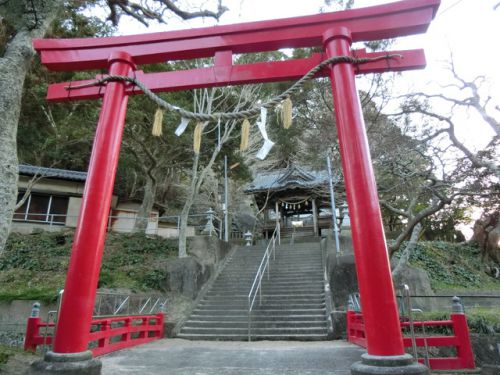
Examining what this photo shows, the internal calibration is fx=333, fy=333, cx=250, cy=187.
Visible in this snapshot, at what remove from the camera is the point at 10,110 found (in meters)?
4.39

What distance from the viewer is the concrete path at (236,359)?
517 cm

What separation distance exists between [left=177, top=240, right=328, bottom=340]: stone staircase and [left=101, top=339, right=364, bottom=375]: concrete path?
0.85 meters

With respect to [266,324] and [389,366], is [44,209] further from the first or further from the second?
[389,366]

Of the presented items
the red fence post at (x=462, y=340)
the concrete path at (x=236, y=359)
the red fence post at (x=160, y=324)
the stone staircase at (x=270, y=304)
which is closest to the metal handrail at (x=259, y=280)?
the stone staircase at (x=270, y=304)

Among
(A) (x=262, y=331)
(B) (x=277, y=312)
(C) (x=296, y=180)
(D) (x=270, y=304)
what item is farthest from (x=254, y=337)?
(C) (x=296, y=180)

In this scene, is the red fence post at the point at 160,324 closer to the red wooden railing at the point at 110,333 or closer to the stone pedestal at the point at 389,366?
the red wooden railing at the point at 110,333

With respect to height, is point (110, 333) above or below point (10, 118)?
below

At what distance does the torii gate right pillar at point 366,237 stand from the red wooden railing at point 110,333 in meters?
5.06

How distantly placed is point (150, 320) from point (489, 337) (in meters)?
7.93

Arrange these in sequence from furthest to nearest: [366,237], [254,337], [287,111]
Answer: [254,337]
[287,111]
[366,237]

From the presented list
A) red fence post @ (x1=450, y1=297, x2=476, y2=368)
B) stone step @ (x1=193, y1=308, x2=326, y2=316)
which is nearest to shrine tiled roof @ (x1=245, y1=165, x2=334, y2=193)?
stone step @ (x1=193, y1=308, x2=326, y2=316)

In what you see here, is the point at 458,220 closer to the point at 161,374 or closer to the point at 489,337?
the point at 489,337

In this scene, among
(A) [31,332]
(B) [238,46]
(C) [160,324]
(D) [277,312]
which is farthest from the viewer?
(D) [277,312]

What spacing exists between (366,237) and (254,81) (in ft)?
8.65
